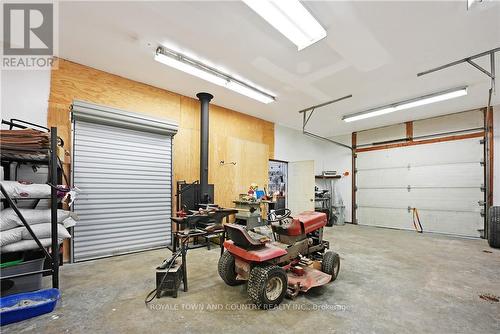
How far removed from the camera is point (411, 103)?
504 centimetres

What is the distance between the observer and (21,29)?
2877 mm

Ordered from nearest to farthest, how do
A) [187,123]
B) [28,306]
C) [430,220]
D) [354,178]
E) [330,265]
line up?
[28,306] → [330,265] → [187,123] → [430,220] → [354,178]

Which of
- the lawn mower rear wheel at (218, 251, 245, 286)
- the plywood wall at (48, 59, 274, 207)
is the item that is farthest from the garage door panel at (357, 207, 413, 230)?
the lawn mower rear wheel at (218, 251, 245, 286)

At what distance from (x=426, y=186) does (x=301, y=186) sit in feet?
12.2

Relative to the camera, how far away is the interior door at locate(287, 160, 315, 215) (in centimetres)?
675

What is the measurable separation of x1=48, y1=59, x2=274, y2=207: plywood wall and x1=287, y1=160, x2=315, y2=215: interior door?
1104mm

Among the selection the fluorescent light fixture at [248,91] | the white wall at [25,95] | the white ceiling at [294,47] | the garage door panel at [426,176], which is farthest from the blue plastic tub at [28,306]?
the garage door panel at [426,176]

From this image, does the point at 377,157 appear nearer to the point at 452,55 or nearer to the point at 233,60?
Result: the point at 452,55

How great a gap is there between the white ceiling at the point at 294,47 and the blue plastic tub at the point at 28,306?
10.6ft

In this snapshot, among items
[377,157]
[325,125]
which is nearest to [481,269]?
[377,157]

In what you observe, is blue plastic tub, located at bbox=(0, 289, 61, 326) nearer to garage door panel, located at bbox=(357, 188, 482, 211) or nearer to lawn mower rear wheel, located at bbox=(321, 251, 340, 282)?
lawn mower rear wheel, located at bbox=(321, 251, 340, 282)

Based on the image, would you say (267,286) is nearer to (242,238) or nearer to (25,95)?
(242,238)

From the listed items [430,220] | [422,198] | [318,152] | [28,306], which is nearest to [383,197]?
[422,198]

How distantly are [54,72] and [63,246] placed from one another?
2.85 meters
